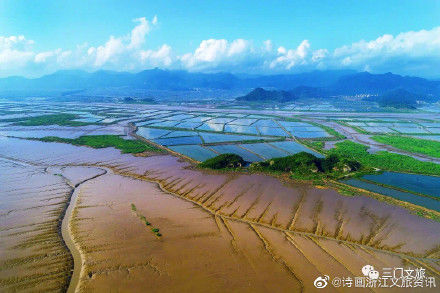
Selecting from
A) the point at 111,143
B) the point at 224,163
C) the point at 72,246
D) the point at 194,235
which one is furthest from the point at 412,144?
the point at 72,246

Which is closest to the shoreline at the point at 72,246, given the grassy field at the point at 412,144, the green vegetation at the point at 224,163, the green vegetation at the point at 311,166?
the green vegetation at the point at 224,163

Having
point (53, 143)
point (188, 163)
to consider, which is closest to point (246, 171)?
point (188, 163)

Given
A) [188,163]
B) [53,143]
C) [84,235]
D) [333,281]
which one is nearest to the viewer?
[333,281]

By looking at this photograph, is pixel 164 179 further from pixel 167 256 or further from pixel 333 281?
pixel 333 281

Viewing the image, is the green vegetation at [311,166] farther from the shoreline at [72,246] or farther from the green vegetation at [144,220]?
the shoreline at [72,246]

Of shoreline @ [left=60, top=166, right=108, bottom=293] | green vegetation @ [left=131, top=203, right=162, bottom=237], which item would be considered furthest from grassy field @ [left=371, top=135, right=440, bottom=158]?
shoreline @ [left=60, top=166, right=108, bottom=293]

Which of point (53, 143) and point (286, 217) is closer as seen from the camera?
point (286, 217)

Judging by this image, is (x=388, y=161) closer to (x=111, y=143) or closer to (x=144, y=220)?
(x=144, y=220)
